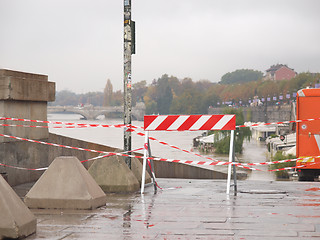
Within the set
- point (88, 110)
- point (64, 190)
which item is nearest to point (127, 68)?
point (64, 190)


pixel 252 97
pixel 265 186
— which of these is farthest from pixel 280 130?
pixel 265 186

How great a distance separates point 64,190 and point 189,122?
2901 mm

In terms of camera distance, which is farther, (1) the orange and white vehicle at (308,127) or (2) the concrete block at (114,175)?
(1) the orange and white vehicle at (308,127)

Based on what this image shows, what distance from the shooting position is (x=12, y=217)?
5.61m

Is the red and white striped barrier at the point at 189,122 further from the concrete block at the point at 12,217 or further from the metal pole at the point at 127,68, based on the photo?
the concrete block at the point at 12,217

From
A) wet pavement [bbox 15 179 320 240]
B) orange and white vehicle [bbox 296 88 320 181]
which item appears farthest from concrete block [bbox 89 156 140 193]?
orange and white vehicle [bbox 296 88 320 181]

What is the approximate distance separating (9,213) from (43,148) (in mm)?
5893

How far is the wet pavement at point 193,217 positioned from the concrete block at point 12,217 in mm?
182

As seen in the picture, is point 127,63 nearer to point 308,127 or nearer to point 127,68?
point 127,68

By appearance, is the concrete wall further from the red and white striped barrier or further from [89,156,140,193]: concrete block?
the red and white striped barrier

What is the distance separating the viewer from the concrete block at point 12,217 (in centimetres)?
557

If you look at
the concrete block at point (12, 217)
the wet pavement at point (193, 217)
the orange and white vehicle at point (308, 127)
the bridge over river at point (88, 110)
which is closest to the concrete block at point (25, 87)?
the wet pavement at point (193, 217)

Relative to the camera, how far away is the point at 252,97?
Result: 623ft

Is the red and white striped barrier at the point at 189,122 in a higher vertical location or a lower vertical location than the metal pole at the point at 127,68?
lower
